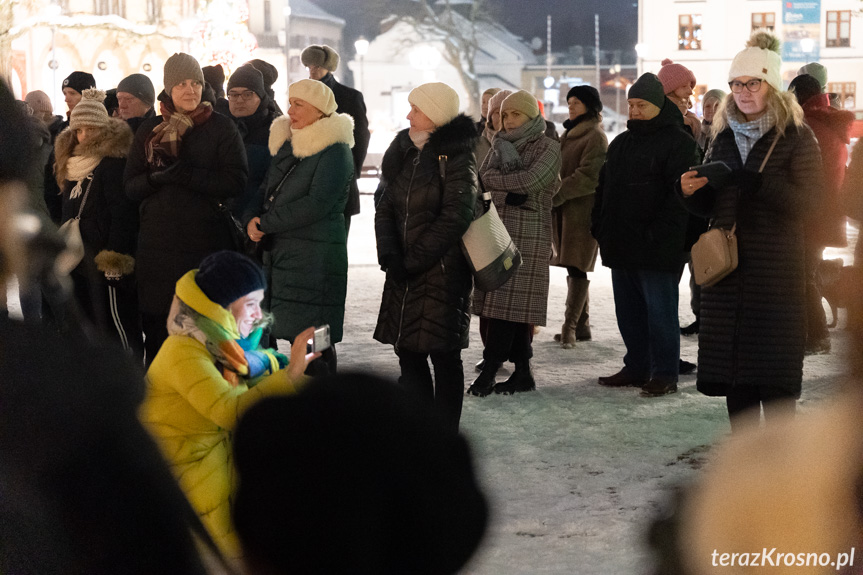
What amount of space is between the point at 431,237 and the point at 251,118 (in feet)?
7.14

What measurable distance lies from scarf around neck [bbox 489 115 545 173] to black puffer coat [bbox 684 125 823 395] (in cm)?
177

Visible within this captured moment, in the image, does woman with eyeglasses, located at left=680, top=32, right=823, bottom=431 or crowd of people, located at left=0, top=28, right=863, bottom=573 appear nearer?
crowd of people, located at left=0, top=28, right=863, bottom=573

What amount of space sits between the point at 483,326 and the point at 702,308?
7.74 ft

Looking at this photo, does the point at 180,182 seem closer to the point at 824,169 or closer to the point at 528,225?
the point at 528,225

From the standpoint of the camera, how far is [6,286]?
2.85 feet

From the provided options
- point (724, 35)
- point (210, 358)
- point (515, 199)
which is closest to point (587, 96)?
point (515, 199)

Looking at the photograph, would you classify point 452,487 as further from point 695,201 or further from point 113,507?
point 695,201

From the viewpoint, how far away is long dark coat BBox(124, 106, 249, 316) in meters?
5.16

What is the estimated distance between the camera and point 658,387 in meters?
5.75

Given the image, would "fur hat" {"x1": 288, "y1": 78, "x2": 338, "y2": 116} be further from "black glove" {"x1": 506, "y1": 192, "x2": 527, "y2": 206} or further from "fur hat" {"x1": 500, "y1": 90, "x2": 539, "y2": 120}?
"black glove" {"x1": 506, "y1": 192, "x2": 527, "y2": 206}

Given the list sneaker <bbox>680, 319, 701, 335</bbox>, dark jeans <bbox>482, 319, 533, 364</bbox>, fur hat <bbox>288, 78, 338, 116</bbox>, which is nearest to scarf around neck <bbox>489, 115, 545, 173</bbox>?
dark jeans <bbox>482, 319, 533, 364</bbox>

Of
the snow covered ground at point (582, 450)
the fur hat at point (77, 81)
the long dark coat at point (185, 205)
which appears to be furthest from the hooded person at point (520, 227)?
the fur hat at point (77, 81)

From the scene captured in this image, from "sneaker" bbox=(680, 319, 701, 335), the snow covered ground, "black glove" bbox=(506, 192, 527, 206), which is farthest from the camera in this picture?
"sneaker" bbox=(680, 319, 701, 335)

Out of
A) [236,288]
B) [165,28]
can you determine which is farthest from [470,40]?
[236,288]
